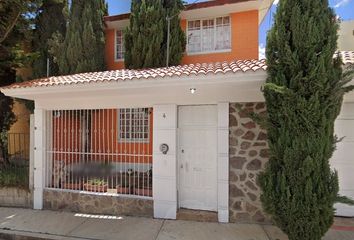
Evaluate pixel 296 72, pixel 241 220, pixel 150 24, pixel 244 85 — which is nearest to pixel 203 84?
pixel 244 85

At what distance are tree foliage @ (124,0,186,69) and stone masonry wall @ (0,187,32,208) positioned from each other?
5878 mm

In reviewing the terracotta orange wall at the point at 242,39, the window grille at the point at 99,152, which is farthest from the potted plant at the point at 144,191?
the terracotta orange wall at the point at 242,39

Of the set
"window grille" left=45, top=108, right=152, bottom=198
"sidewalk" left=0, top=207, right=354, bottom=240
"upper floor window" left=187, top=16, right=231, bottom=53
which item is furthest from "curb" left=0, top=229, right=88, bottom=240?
"upper floor window" left=187, top=16, right=231, bottom=53

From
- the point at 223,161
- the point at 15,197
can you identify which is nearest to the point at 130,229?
the point at 223,161

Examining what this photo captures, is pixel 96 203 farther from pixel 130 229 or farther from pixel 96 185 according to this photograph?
pixel 130 229

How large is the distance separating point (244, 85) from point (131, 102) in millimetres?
3161

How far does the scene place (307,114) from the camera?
489cm

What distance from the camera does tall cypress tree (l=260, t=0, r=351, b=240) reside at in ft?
16.1

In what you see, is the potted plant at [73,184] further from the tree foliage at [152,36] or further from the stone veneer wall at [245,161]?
the tree foliage at [152,36]

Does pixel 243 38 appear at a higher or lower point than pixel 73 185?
higher

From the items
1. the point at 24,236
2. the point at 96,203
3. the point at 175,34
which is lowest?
the point at 24,236

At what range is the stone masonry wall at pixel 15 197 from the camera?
8508 millimetres

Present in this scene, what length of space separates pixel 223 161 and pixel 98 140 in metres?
3.81

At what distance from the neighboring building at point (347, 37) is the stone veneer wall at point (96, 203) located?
39.9 feet
